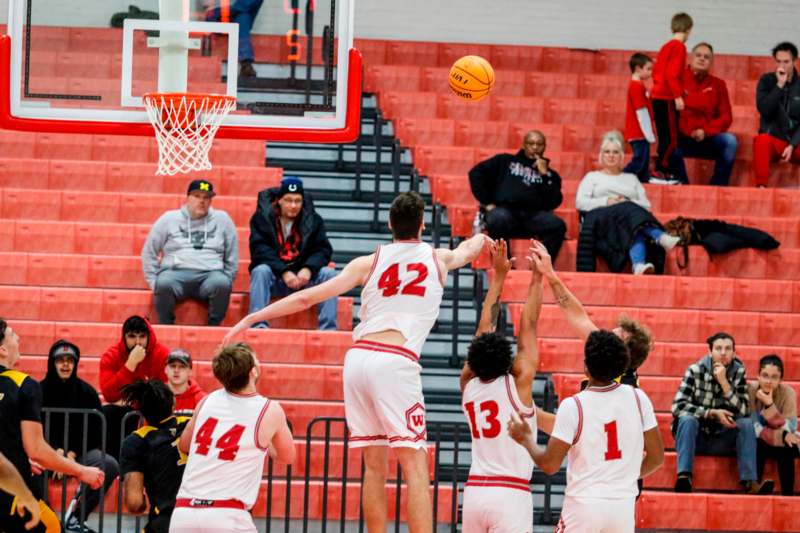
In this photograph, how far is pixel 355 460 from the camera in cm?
1084

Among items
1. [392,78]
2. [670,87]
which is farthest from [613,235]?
[392,78]

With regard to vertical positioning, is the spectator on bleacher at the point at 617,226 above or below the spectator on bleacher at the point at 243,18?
below

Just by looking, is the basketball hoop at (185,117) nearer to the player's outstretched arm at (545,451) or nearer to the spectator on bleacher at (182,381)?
the spectator on bleacher at (182,381)

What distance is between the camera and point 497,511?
7676mm

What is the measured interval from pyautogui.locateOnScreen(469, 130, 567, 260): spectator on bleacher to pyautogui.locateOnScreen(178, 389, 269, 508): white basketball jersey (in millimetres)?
5828

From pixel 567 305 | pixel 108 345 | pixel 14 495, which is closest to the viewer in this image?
pixel 14 495

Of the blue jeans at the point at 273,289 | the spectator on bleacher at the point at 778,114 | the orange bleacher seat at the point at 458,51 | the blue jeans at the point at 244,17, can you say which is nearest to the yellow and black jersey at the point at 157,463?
the blue jeans at the point at 244,17

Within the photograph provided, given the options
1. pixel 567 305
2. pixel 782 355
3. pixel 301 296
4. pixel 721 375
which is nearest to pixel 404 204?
pixel 301 296

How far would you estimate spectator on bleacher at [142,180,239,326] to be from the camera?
11922mm

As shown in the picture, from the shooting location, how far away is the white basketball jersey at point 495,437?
7.77 metres

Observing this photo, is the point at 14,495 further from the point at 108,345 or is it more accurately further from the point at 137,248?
the point at 137,248

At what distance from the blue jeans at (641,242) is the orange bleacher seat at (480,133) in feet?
7.84

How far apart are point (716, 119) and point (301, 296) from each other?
318 inches

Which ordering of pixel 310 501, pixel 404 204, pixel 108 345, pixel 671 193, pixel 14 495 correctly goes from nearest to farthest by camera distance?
1. pixel 14 495
2. pixel 404 204
3. pixel 310 501
4. pixel 108 345
5. pixel 671 193
